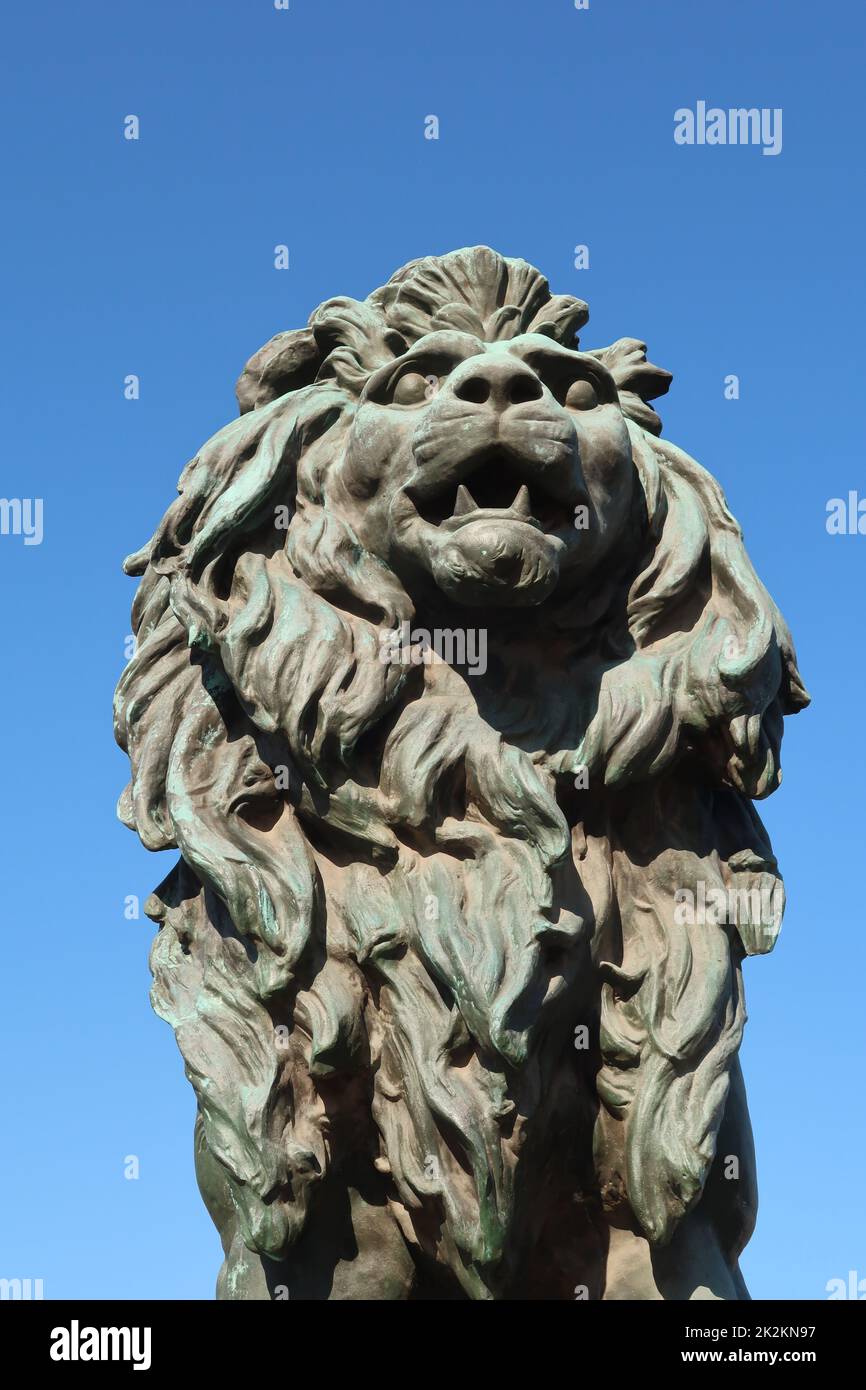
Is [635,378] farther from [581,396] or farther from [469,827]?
[469,827]

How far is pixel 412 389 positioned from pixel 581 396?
413 mm

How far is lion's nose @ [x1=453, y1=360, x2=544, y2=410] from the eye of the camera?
5.68 metres

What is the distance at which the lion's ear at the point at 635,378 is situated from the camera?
6273 millimetres

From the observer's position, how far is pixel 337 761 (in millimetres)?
5812

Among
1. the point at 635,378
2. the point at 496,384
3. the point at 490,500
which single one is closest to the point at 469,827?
the point at 490,500

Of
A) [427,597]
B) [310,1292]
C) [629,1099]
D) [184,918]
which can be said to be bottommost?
[310,1292]

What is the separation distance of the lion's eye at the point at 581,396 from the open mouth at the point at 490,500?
1.04ft

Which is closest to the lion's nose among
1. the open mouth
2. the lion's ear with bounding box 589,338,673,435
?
the open mouth

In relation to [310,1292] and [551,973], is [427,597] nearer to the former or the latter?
[551,973]

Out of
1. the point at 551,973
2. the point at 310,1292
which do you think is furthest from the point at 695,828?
the point at 310,1292

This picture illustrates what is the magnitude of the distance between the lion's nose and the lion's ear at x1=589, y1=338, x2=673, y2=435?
1.96 ft

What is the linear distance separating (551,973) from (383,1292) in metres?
0.89

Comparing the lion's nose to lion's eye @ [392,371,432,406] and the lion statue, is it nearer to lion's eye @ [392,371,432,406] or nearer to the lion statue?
the lion statue

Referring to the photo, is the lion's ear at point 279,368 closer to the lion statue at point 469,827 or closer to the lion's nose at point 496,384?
the lion statue at point 469,827
